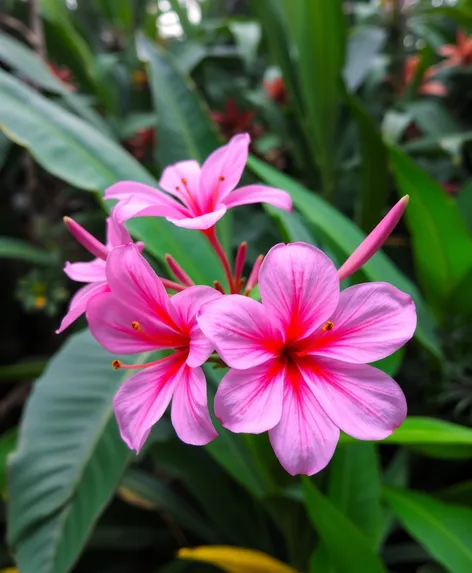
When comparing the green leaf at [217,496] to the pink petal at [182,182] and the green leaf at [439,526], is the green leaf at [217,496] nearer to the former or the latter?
the green leaf at [439,526]

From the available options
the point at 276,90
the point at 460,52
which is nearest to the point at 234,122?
the point at 276,90

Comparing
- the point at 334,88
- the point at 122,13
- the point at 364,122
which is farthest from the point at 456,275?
the point at 122,13

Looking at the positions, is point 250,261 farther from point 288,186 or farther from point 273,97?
point 273,97

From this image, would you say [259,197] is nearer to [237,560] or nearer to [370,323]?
[370,323]

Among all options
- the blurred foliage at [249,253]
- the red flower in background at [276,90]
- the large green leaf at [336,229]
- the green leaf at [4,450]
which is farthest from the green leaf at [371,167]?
the green leaf at [4,450]

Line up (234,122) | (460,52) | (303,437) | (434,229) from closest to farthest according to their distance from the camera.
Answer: (303,437), (434,229), (234,122), (460,52)

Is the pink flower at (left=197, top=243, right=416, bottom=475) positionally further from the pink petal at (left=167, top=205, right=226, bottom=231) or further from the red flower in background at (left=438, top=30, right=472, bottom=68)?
the red flower in background at (left=438, top=30, right=472, bottom=68)

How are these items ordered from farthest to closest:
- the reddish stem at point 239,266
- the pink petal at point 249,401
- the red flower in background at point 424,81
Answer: the red flower in background at point 424,81 < the reddish stem at point 239,266 < the pink petal at point 249,401
